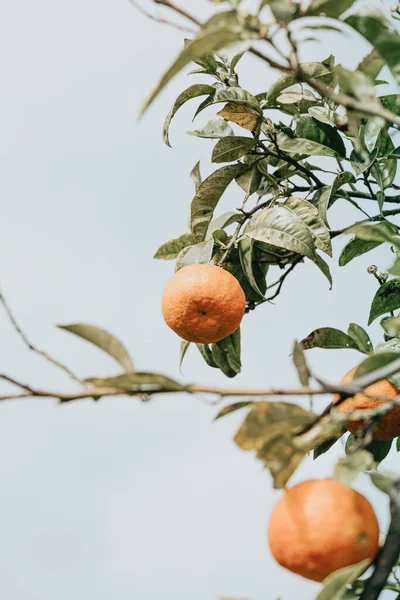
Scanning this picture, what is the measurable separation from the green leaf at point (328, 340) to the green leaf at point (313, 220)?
23 centimetres

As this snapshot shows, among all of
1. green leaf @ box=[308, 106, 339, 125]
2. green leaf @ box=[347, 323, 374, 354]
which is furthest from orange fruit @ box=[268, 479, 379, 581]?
green leaf @ box=[308, 106, 339, 125]

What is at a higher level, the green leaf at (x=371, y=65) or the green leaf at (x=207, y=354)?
the green leaf at (x=371, y=65)

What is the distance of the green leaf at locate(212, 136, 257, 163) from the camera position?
2.06 meters

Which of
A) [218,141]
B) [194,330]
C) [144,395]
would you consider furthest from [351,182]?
[144,395]

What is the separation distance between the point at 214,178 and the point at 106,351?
3.77ft

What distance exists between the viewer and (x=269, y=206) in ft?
6.77

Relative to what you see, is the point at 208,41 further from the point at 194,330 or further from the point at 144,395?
the point at 194,330

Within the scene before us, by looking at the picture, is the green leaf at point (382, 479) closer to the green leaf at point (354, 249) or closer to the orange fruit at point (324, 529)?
the orange fruit at point (324, 529)

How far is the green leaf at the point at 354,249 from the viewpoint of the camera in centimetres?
208

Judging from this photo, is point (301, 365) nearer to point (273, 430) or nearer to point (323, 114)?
point (273, 430)

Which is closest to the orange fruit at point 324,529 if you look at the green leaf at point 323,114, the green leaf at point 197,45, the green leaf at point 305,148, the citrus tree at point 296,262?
the citrus tree at point 296,262

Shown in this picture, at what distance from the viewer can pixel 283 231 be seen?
1882 mm

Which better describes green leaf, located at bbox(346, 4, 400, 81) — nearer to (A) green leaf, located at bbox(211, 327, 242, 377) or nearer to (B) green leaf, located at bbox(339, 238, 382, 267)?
(B) green leaf, located at bbox(339, 238, 382, 267)

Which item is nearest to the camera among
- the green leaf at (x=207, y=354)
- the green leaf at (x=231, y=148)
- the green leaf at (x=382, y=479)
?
the green leaf at (x=382, y=479)
